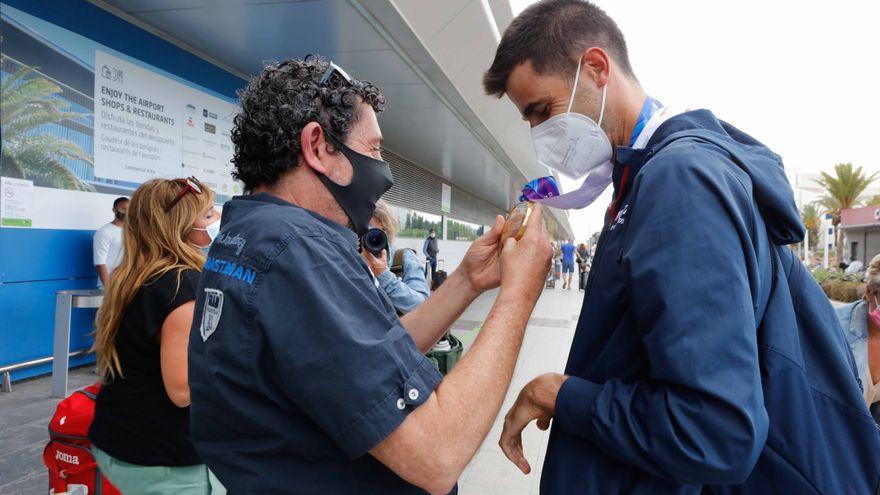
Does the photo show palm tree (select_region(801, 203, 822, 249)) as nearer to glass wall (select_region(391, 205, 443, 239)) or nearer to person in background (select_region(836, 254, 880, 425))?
glass wall (select_region(391, 205, 443, 239))

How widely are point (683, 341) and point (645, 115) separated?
2.47 feet

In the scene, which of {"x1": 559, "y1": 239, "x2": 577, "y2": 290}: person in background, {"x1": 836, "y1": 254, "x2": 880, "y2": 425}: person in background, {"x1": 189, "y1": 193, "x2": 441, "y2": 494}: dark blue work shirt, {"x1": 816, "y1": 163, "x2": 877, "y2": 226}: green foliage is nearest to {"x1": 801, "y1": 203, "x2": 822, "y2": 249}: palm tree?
{"x1": 816, "y1": 163, "x2": 877, "y2": 226}: green foliage

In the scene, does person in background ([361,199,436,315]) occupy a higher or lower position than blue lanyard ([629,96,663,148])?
lower

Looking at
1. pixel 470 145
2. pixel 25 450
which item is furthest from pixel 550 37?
pixel 470 145

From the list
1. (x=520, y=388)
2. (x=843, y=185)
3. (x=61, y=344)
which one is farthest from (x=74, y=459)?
(x=843, y=185)

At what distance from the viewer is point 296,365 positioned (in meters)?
0.96

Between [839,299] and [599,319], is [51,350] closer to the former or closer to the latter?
[599,319]

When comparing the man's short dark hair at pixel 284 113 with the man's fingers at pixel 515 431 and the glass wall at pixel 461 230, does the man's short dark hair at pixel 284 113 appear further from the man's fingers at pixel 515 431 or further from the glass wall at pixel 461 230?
the glass wall at pixel 461 230

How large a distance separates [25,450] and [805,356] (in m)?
4.63

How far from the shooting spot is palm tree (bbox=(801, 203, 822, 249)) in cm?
4703

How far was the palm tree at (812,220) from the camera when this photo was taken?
47.0 meters

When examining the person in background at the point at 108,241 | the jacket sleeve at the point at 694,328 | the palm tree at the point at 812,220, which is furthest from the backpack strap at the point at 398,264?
the palm tree at the point at 812,220

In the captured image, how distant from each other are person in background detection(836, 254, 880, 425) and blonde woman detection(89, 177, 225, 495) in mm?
2883

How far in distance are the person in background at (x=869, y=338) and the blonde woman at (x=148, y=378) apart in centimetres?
288
